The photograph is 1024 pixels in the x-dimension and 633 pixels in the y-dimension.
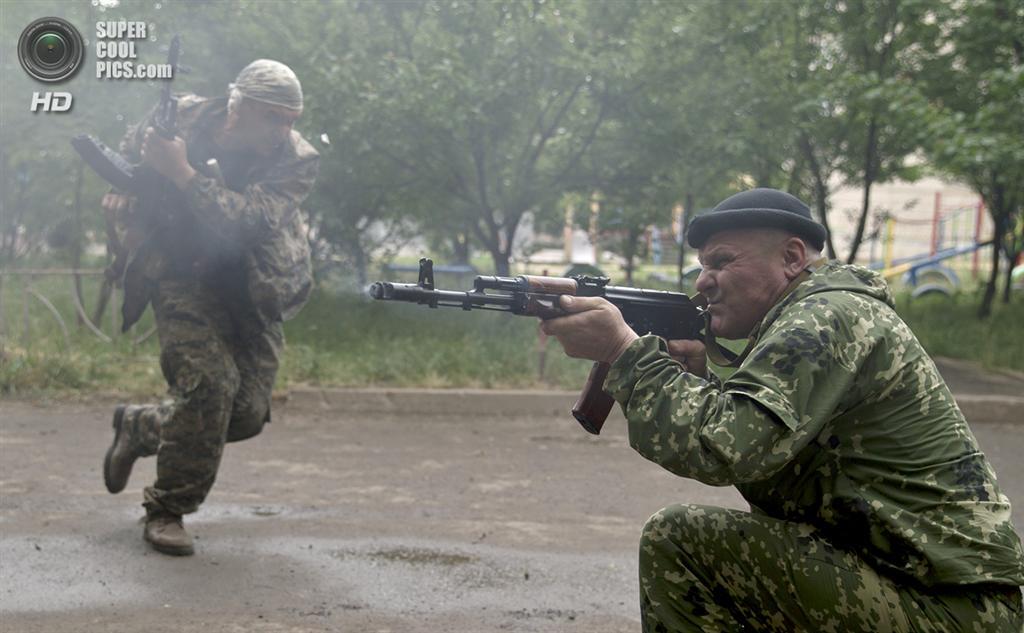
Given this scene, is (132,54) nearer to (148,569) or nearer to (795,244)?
(148,569)

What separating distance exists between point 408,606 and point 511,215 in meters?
7.33

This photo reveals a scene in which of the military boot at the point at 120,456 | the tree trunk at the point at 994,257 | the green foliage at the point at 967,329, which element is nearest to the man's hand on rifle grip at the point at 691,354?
the military boot at the point at 120,456

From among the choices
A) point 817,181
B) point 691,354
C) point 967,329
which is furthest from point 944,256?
point 691,354

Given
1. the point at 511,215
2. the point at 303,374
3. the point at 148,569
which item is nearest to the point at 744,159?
the point at 511,215

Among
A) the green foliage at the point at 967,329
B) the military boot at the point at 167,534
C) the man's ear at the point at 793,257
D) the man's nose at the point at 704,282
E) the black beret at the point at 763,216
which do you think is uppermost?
the black beret at the point at 763,216

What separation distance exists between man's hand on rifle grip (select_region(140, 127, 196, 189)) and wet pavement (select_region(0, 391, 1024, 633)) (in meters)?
1.51

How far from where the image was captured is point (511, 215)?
11492 millimetres

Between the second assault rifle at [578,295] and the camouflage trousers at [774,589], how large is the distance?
1.25 ft

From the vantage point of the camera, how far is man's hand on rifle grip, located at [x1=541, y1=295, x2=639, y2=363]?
2.83 m

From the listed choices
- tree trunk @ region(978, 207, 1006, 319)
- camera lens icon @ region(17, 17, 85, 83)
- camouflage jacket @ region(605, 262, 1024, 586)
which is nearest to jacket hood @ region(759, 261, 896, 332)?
camouflage jacket @ region(605, 262, 1024, 586)

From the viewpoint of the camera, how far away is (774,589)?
2.72 meters

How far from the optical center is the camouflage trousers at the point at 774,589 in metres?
2.56

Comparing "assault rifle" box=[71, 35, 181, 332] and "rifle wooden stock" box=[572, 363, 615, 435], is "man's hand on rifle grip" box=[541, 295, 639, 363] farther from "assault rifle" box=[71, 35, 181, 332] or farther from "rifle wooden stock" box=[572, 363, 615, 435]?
"assault rifle" box=[71, 35, 181, 332]

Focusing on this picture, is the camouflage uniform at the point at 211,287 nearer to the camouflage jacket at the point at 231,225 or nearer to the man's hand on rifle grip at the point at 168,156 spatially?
the camouflage jacket at the point at 231,225
